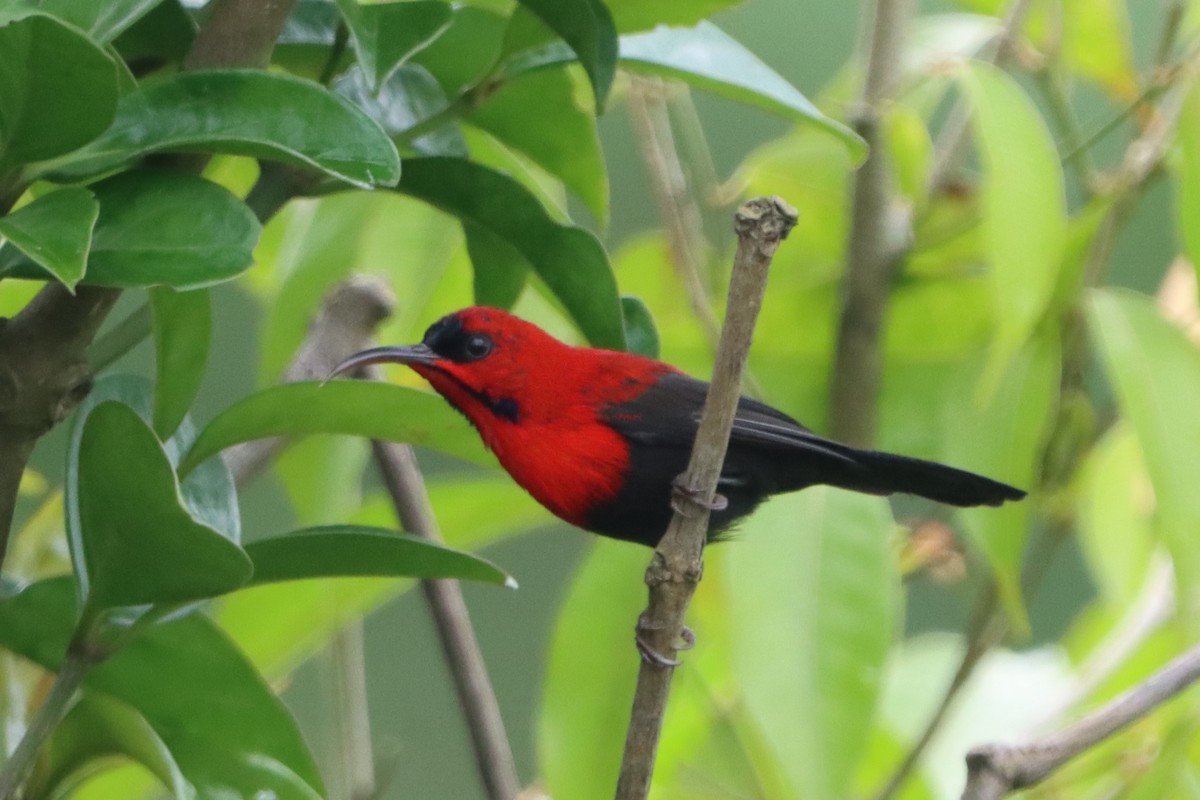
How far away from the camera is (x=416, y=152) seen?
151 centimetres

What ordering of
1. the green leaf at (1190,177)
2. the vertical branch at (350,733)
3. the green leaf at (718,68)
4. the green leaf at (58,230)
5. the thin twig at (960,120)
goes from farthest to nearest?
1. the thin twig at (960,120)
2. the vertical branch at (350,733)
3. the green leaf at (1190,177)
4. the green leaf at (718,68)
5. the green leaf at (58,230)

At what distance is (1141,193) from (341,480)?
1.21m

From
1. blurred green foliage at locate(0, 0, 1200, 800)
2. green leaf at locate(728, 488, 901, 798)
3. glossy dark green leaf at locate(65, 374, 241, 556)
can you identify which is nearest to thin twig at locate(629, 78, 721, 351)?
blurred green foliage at locate(0, 0, 1200, 800)

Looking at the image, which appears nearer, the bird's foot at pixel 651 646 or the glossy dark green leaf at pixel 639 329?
the bird's foot at pixel 651 646

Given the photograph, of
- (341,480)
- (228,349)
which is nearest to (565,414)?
(341,480)

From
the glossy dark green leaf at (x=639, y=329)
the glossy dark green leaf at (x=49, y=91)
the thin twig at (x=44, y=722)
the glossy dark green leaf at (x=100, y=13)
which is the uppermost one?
the glossy dark green leaf at (x=639, y=329)

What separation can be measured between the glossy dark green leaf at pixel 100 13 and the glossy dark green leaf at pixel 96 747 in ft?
1.82

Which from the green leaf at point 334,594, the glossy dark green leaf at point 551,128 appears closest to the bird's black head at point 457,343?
the green leaf at point 334,594

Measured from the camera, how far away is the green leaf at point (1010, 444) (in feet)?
6.19

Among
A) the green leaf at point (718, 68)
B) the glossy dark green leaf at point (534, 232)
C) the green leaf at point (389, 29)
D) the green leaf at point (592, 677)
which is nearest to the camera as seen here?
the green leaf at point (389, 29)

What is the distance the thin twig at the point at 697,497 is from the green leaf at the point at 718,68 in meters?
0.36

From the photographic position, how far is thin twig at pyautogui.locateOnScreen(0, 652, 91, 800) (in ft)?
3.63

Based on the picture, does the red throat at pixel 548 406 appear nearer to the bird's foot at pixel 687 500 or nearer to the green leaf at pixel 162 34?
the bird's foot at pixel 687 500

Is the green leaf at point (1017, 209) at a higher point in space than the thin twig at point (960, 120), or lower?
lower
